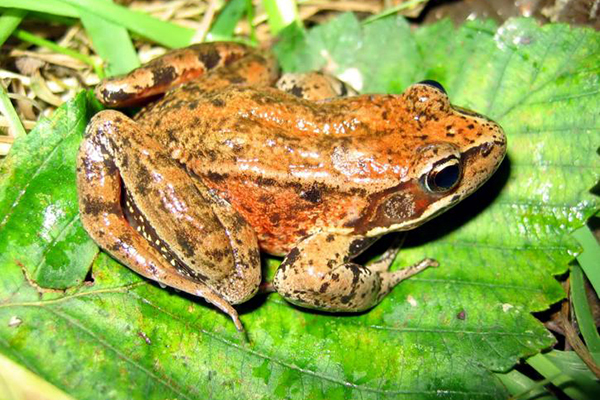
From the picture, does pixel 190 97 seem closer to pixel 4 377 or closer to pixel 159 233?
pixel 159 233

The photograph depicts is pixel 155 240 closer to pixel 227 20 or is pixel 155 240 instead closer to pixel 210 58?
pixel 210 58

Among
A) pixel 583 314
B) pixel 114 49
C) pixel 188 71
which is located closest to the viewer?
pixel 583 314

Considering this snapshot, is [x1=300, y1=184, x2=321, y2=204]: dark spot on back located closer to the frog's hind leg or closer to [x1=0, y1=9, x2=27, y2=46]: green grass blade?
the frog's hind leg

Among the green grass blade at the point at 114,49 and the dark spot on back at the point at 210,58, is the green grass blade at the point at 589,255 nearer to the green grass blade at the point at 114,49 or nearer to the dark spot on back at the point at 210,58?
the dark spot on back at the point at 210,58

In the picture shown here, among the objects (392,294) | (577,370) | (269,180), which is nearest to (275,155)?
(269,180)

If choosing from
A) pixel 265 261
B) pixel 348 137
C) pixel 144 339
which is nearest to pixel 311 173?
pixel 348 137

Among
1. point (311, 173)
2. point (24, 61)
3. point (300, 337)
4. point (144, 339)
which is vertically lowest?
point (300, 337)

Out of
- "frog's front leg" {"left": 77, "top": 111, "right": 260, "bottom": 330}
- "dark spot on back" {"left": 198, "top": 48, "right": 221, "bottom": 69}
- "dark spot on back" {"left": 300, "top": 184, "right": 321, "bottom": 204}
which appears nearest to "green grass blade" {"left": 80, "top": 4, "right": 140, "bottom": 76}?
"dark spot on back" {"left": 198, "top": 48, "right": 221, "bottom": 69}
